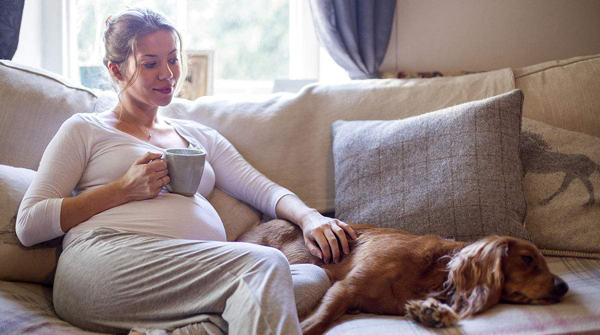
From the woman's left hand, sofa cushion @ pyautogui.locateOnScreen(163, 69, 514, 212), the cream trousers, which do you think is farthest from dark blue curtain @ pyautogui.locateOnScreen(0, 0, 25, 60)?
the woman's left hand

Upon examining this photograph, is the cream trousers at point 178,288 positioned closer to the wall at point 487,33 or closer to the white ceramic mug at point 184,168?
the white ceramic mug at point 184,168

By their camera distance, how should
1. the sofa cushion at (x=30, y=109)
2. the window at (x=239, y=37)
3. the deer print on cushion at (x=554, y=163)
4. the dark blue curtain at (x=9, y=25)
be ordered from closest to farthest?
the deer print on cushion at (x=554, y=163) → the sofa cushion at (x=30, y=109) → the dark blue curtain at (x=9, y=25) → the window at (x=239, y=37)

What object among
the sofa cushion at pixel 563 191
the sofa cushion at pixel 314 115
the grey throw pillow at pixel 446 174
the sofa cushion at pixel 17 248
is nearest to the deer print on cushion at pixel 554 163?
the sofa cushion at pixel 563 191

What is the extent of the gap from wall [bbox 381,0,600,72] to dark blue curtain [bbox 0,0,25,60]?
171cm

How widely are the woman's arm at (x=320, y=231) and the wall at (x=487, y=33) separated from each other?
48.6 inches

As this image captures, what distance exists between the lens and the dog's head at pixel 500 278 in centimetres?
139

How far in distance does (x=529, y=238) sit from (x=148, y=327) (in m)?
1.10

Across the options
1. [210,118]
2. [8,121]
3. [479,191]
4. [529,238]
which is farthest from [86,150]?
[529,238]

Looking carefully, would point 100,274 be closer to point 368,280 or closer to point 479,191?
point 368,280

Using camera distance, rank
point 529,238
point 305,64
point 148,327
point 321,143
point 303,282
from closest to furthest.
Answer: point 148,327 → point 303,282 → point 529,238 → point 321,143 → point 305,64

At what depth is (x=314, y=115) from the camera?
2.18 metres

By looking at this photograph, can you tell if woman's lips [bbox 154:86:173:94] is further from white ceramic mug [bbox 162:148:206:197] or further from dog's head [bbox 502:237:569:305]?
dog's head [bbox 502:237:569:305]

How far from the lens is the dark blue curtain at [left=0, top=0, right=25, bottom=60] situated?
2.48 meters

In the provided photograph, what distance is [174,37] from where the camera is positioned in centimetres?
188
